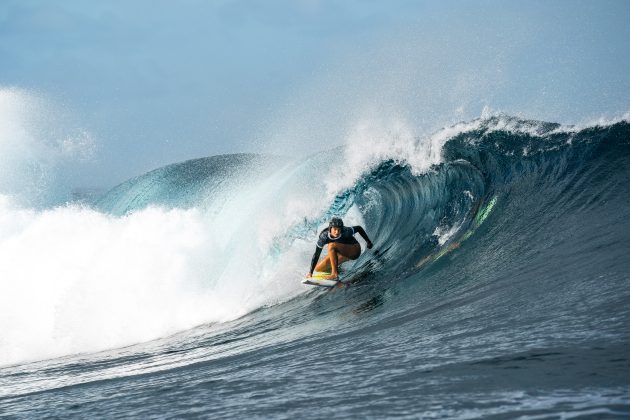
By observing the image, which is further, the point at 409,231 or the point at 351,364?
the point at 409,231

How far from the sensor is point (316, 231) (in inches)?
447

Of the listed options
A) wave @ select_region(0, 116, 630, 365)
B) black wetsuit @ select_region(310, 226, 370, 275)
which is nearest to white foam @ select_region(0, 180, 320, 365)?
wave @ select_region(0, 116, 630, 365)

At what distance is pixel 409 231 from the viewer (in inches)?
392

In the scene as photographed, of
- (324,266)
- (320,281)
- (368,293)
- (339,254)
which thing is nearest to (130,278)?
(324,266)

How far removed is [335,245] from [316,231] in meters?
2.30

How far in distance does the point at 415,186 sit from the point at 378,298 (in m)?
5.07

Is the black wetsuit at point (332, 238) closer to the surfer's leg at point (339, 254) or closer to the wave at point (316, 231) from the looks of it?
the surfer's leg at point (339, 254)

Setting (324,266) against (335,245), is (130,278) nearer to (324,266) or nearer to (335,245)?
(324,266)

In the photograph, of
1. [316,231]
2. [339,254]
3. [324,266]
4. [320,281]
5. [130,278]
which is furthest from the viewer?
[316,231]

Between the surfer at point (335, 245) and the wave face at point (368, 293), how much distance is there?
333 millimetres

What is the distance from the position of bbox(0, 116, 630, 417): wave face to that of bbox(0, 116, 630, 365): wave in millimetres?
45

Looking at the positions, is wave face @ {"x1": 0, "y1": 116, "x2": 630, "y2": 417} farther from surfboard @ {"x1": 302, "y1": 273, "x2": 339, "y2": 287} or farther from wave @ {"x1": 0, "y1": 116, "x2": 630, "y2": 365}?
surfboard @ {"x1": 302, "y1": 273, "x2": 339, "y2": 287}

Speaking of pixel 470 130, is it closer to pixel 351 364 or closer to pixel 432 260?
pixel 432 260

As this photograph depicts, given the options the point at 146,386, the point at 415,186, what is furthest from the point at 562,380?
the point at 415,186
